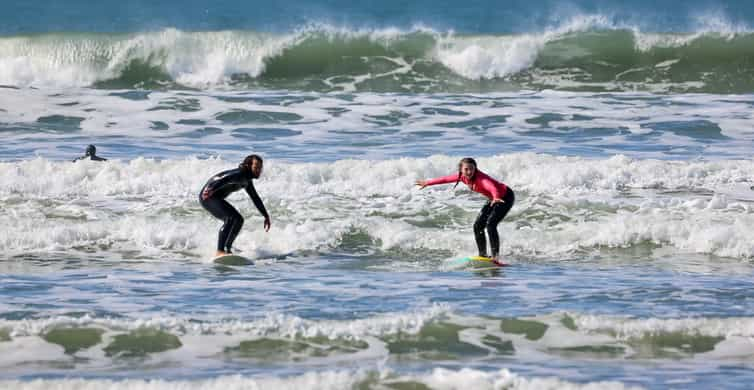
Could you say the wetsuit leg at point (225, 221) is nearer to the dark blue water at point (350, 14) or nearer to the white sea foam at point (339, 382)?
the white sea foam at point (339, 382)

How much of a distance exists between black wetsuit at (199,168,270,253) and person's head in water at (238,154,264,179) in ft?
0.17

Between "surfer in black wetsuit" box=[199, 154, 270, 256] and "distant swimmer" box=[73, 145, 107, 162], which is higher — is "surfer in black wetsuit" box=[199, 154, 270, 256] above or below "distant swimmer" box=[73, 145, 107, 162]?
below

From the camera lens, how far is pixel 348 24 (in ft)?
102

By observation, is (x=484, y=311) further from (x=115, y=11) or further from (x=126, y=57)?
(x=115, y=11)

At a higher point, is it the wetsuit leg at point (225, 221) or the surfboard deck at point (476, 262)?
the wetsuit leg at point (225, 221)

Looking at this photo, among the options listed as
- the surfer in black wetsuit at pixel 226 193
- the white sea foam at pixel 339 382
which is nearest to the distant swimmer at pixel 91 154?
the surfer in black wetsuit at pixel 226 193

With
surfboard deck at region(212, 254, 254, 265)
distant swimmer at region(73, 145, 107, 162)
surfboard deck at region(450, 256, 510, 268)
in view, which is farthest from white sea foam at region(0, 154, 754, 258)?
surfboard deck at region(450, 256, 510, 268)

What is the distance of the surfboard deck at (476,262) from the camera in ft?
38.2

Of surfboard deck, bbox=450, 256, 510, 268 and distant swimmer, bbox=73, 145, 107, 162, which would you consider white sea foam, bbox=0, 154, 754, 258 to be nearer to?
distant swimmer, bbox=73, 145, 107, 162

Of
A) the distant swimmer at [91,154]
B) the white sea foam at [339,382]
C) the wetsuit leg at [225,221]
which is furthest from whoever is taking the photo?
the distant swimmer at [91,154]

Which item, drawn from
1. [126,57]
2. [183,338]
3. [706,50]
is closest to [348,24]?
[126,57]

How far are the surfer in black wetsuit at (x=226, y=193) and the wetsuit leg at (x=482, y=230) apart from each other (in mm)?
2371

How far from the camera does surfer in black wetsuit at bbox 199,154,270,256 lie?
12445 mm

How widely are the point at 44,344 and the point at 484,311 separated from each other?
3.42m
